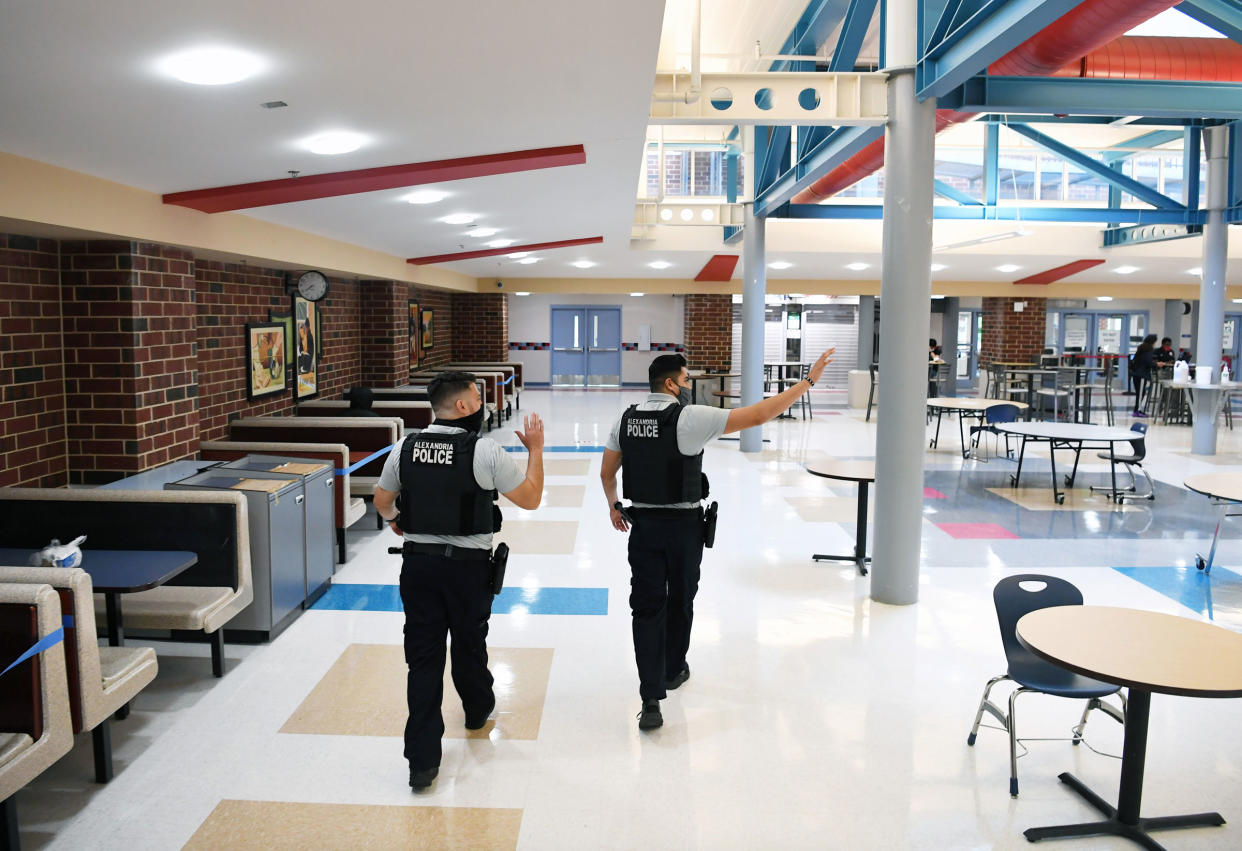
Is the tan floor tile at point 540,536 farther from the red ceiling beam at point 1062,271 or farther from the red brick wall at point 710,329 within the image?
the red ceiling beam at point 1062,271

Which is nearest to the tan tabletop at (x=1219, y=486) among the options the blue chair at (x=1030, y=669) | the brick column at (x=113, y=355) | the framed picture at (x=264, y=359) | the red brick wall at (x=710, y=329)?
the blue chair at (x=1030, y=669)

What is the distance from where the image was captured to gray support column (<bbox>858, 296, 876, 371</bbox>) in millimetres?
19844

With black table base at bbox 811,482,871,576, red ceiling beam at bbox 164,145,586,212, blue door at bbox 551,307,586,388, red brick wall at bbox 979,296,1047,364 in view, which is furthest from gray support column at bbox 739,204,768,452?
blue door at bbox 551,307,586,388

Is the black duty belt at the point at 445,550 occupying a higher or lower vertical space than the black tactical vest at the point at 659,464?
lower

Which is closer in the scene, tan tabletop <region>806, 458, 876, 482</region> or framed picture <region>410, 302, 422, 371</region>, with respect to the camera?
tan tabletop <region>806, 458, 876, 482</region>

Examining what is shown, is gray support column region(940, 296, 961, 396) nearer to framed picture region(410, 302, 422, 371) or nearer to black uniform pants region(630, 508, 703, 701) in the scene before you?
framed picture region(410, 302, 422, 371)

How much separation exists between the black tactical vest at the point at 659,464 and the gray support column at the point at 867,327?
54.7ft

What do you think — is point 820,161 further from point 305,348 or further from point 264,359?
point 305,348

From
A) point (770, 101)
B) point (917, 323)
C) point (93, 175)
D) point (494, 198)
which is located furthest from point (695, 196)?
point (93, 175)

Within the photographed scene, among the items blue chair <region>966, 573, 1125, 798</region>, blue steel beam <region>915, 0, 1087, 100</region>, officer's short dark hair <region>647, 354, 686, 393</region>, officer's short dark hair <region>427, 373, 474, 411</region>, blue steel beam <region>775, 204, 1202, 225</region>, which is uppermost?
blue steel beam <region>775, 204, 1202, 225</region>

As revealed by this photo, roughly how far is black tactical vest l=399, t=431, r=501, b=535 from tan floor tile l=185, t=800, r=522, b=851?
1.00m

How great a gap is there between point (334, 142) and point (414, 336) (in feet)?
35.6

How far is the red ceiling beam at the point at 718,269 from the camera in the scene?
15904 mm

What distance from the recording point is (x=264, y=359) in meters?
8.66
